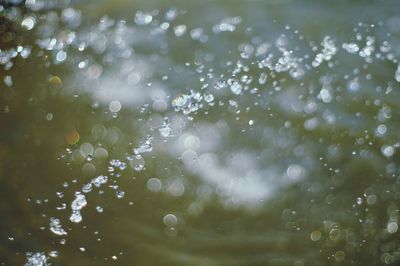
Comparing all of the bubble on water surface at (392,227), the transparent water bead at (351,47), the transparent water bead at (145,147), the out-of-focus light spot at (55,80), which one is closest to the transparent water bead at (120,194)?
the transparent water bead at (145,147)

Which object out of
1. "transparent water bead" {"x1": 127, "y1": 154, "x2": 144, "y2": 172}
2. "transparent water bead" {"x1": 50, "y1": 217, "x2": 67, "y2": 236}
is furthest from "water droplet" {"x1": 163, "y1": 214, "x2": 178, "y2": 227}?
"transparent water bead" {"x1": 50, "y1": 217, "x2": 67, "y2": 236}

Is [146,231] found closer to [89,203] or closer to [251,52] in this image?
[89,203]

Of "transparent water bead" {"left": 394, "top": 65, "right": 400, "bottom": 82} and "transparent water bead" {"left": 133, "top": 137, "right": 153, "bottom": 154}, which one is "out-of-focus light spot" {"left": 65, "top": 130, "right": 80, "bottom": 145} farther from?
"transparent water bead" {"left": 394, "top": 65, "right": 400, "bottom": 82}

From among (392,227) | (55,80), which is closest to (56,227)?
(55,80)

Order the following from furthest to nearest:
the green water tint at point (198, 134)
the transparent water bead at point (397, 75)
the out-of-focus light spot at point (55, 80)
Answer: the transparent water bead at point (397, 75), the out-of-focus light spot at point (55, 80), the green water tint at point (198, 134)

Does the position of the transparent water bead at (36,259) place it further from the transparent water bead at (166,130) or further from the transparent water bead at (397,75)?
the transparent water bead at (397,75)

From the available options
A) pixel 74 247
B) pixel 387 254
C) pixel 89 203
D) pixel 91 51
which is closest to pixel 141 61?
pixel 91 51
